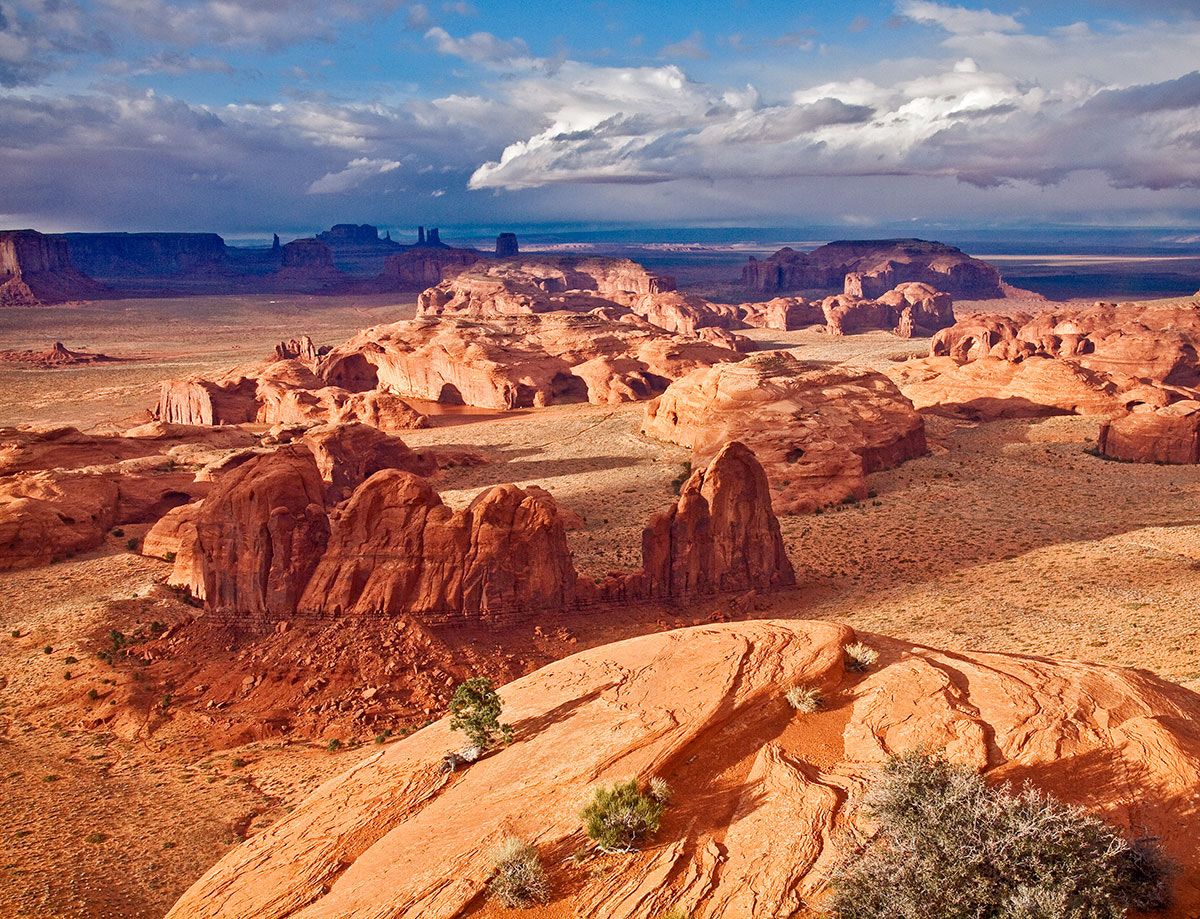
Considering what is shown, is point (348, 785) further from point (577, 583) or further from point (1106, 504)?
point (1106, 504)

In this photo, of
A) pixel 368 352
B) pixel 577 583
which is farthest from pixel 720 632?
pixel 368 352

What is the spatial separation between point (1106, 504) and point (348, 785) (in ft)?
125

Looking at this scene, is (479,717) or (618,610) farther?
(618,610)

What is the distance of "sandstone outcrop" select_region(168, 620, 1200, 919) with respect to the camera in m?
10.7

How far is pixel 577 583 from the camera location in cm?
2753

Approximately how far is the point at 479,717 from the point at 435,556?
11.7 meters

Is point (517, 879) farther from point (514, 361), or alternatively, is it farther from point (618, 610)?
point (514, 361)

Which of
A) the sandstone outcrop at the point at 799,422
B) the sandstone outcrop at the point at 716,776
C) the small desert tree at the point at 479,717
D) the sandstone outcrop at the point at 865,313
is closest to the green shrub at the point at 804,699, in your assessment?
the sandstone outcrop at the point at 716,776

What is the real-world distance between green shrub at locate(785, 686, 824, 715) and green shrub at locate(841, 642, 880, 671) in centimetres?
124

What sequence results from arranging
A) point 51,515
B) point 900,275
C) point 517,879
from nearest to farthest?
point 517,879
point 51,515
point 900,275

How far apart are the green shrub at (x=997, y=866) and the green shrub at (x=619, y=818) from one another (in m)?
2.43

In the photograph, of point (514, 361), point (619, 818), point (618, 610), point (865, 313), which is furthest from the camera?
point (865, 313)

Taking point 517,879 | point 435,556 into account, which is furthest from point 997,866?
point 435,556

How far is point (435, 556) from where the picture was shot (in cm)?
2533
